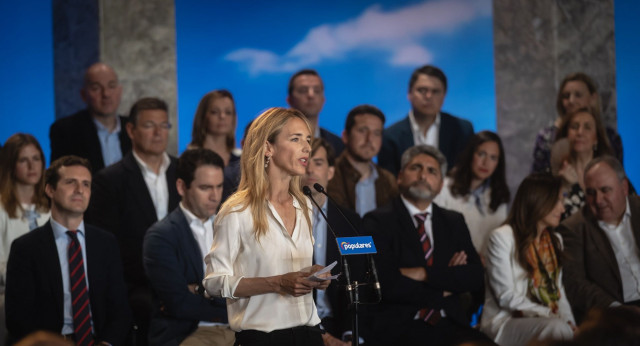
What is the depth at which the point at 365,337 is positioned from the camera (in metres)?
4.39

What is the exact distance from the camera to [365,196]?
5242 mm

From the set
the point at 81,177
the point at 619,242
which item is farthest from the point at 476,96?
the point at 81,177

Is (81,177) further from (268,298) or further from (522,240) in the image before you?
(522,240)

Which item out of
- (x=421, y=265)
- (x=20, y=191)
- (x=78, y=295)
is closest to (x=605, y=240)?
(x=421, y=265)

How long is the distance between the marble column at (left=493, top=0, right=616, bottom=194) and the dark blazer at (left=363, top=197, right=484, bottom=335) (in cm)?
263

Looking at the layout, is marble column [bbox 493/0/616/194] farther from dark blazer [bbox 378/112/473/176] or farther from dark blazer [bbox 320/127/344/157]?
dark blazer [bbox 320/127/344/157]

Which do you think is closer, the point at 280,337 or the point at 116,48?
the point at 280,337

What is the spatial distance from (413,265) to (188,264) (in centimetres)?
121

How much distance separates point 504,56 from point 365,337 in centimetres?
356

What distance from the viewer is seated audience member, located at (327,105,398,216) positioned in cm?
520

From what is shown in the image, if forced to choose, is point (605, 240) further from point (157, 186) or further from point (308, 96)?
point (157, 186)

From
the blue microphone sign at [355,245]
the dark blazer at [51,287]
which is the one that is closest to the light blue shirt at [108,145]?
the dark blazer at [51,287]

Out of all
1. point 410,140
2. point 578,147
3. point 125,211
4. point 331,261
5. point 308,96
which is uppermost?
point 308,96

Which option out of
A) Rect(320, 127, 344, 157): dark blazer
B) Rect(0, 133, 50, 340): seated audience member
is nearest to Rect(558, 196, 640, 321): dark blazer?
Rect(320, 127, 344, 157): dark blazer
